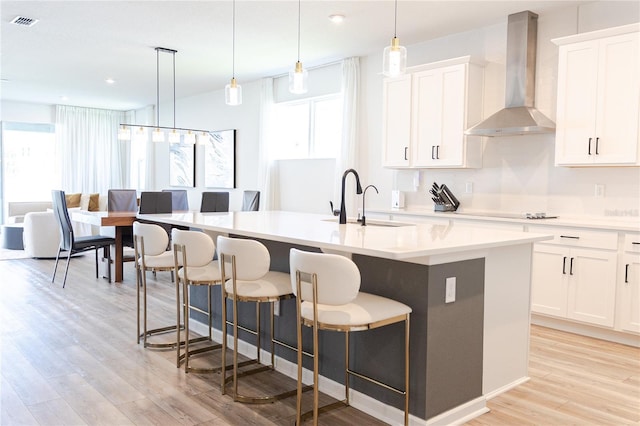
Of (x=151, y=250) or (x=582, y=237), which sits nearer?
(x=151, y=250)

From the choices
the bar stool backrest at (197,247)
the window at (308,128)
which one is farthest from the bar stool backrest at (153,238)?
the window at (308,128)

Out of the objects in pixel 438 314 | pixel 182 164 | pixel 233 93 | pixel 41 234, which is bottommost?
pixel 41 234

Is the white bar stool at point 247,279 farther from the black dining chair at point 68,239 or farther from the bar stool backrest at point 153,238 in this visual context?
the black dining chair at point 68,239

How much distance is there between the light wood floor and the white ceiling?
2812 mm

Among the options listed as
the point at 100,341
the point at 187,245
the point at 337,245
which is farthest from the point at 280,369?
the point at 100,341

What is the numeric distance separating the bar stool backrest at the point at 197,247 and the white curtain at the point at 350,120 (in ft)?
11.1

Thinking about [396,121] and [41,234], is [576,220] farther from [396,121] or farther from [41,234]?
[41,234]

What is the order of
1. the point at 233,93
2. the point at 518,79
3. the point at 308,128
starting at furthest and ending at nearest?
the point at 308,128 < the point at 518,79 < the point at 233,93

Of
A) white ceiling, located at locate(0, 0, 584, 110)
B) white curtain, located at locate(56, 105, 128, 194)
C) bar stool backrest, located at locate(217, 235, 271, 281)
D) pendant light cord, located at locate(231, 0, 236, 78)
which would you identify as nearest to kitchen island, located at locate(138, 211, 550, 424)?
bar stool backrest, located at locate(217, 235, 271, 281)

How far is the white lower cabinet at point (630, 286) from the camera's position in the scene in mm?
3764

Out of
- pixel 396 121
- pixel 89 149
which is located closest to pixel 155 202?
pixel 396 121

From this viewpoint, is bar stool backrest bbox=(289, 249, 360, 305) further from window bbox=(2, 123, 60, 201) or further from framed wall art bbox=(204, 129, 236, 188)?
window bbox=(2, 123, 60, 201)

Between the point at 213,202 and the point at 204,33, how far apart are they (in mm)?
2003

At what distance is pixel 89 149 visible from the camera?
11.4 metres
